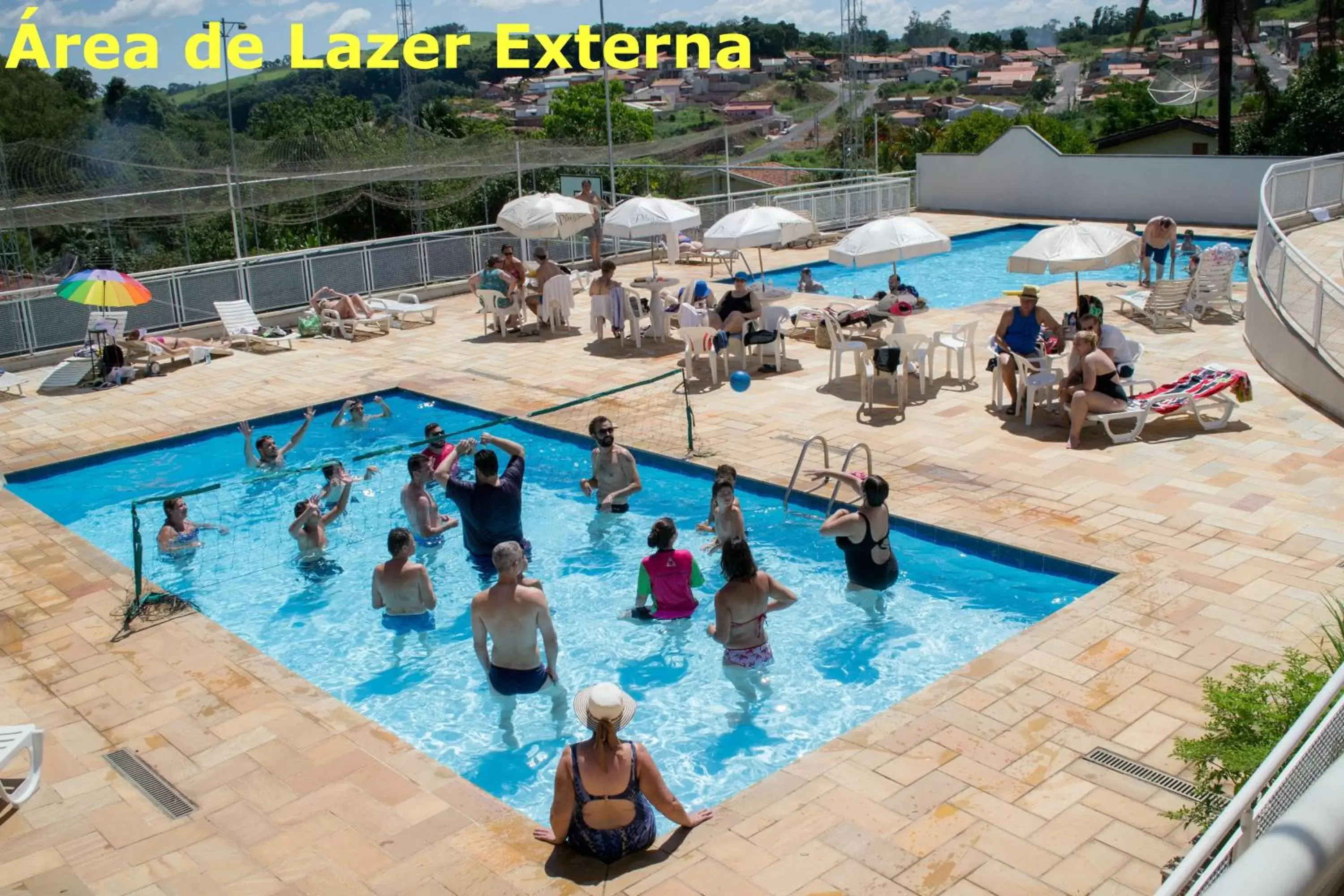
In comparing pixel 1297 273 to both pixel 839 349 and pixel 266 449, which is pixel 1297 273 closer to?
pixel 839 349

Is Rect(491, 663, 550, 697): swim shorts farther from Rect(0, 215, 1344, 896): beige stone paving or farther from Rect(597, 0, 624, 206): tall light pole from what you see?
Rect(597, 0, 624, 206): tall light pole

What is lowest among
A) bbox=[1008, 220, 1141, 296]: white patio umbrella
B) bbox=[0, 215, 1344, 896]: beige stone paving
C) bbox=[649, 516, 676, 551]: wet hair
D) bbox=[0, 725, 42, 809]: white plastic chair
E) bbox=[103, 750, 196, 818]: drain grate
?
bbox=[103, 750, 196, 818]: drain grate

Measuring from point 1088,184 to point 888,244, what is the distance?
15.7m

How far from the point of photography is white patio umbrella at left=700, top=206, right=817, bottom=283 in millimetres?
14828

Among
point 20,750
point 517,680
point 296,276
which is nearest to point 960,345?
point 517,680

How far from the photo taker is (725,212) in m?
23.8

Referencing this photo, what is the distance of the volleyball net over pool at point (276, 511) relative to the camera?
27.9 feet

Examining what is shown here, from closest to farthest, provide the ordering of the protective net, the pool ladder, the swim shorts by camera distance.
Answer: the swim shorts < the pool ladder < the protective net

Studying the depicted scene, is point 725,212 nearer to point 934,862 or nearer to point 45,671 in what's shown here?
point 45,671

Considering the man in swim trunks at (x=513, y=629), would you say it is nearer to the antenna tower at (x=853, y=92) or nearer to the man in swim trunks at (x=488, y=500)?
the man in swim trunks at (x=488, y=500)

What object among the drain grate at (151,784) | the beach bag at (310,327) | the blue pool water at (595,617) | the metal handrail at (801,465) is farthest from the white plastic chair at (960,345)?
the beach bag at (310,327)

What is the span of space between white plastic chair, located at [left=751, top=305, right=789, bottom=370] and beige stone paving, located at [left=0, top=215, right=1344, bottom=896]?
2.98m

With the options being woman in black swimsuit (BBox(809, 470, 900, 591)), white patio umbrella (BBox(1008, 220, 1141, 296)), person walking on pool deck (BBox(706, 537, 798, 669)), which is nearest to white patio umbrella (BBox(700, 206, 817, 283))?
white patio umbrella (BBox(1008, 220, 1141, 296))

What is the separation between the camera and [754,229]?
48.8 ft
